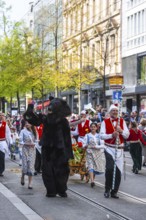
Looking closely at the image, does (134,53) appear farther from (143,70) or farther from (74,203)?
(74,203)

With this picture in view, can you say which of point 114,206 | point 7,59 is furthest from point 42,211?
point 7,59

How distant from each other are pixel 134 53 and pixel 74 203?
3577 cm

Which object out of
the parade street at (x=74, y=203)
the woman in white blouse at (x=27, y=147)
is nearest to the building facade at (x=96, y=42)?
the woman in white blouse at (x=27, y=147)

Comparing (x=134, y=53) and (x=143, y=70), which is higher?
(x=134, y=53)

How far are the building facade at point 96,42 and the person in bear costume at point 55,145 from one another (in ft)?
101

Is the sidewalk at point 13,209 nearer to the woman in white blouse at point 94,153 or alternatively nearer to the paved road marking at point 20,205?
the paved road marking at point 20,205

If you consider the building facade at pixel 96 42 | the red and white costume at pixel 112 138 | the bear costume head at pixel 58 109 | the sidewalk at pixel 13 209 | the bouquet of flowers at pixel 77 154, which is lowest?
the sidewalk at pixel 13 209

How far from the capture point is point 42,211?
11328 millimetres

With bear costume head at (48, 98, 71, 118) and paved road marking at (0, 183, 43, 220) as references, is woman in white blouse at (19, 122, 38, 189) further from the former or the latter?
bear costume head at (48, 98, 71, 118)

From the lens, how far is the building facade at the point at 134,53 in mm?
45781

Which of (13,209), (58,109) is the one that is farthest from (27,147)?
(13,209)

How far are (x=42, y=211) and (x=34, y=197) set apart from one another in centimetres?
201

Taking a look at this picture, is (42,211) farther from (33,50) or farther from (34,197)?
(33,50)

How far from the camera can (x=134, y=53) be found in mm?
47594
